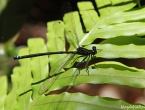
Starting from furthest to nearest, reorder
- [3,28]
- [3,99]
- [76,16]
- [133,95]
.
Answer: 1. [133,95]
2. [3,28]
3. [76,16]
4. [3,99]

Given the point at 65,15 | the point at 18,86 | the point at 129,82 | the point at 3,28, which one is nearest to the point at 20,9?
the point at 3,28

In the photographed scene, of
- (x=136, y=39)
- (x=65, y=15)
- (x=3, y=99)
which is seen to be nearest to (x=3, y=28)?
(x=65, y=15)

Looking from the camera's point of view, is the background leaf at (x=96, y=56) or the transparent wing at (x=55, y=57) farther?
the transparent wing at (x=55, y=57)

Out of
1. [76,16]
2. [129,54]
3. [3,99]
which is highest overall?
[76,16]

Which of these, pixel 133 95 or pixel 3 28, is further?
pixel 133 95

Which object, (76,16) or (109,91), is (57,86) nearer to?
(76,16)

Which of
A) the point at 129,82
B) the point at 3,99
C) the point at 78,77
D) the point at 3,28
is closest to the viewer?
the point at 129,82

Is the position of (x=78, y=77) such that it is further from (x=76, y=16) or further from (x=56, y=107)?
(x=76, y=16)

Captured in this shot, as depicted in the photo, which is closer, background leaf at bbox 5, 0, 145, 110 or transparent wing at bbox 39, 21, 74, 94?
background leaf at bbox 5, 0, 145, 110

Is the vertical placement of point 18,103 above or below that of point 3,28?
below
